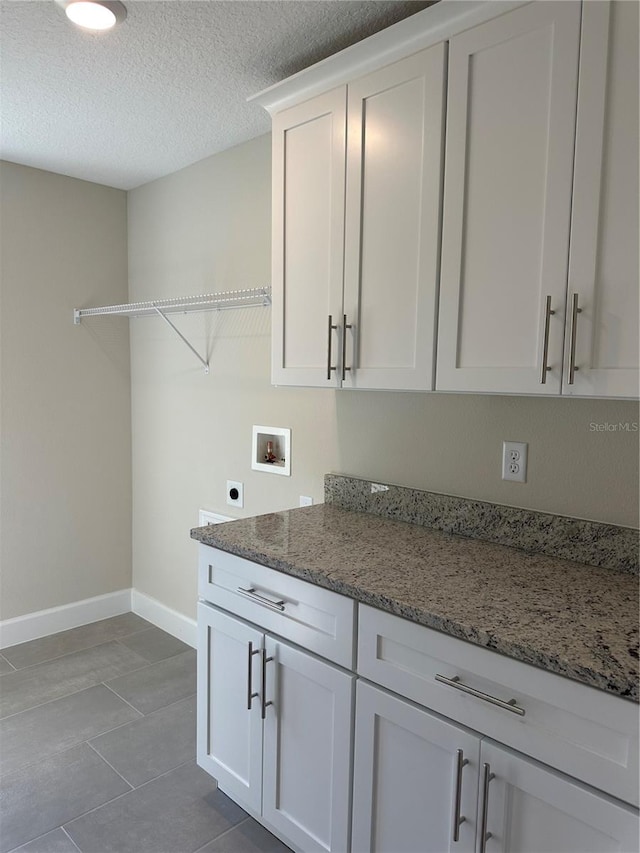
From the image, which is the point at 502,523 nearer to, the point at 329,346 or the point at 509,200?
the point at 329,346

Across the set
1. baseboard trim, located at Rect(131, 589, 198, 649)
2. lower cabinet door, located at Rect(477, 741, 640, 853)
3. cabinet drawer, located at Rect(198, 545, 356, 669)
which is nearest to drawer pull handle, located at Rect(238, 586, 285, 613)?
cabinet drawer, located at Rect(198, 545, 356, 669)

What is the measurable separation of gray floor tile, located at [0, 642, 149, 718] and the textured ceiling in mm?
2451

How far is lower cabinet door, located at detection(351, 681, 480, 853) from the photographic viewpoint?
1271mm

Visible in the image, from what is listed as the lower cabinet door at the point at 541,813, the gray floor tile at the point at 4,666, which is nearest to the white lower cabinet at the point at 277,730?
the lower cabinet door at the point at 541,813

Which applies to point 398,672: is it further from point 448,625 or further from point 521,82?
point 521,82

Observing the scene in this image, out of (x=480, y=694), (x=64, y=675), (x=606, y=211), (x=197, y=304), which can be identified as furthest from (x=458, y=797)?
(x=64, y=675)

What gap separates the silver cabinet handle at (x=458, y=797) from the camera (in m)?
1.26

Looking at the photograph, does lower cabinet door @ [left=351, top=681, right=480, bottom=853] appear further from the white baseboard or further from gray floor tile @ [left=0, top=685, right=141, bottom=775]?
the white baseboard

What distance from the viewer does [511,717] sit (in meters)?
1.18

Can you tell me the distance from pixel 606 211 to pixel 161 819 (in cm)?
218

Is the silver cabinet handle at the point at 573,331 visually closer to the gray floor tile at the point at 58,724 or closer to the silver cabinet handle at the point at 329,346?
the silver cabinet handle at the point at 329,346

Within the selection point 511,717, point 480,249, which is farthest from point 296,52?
point 511,717

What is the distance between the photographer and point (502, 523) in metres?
1.80

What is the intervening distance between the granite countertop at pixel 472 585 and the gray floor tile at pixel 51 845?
Result: 3.29 feet
